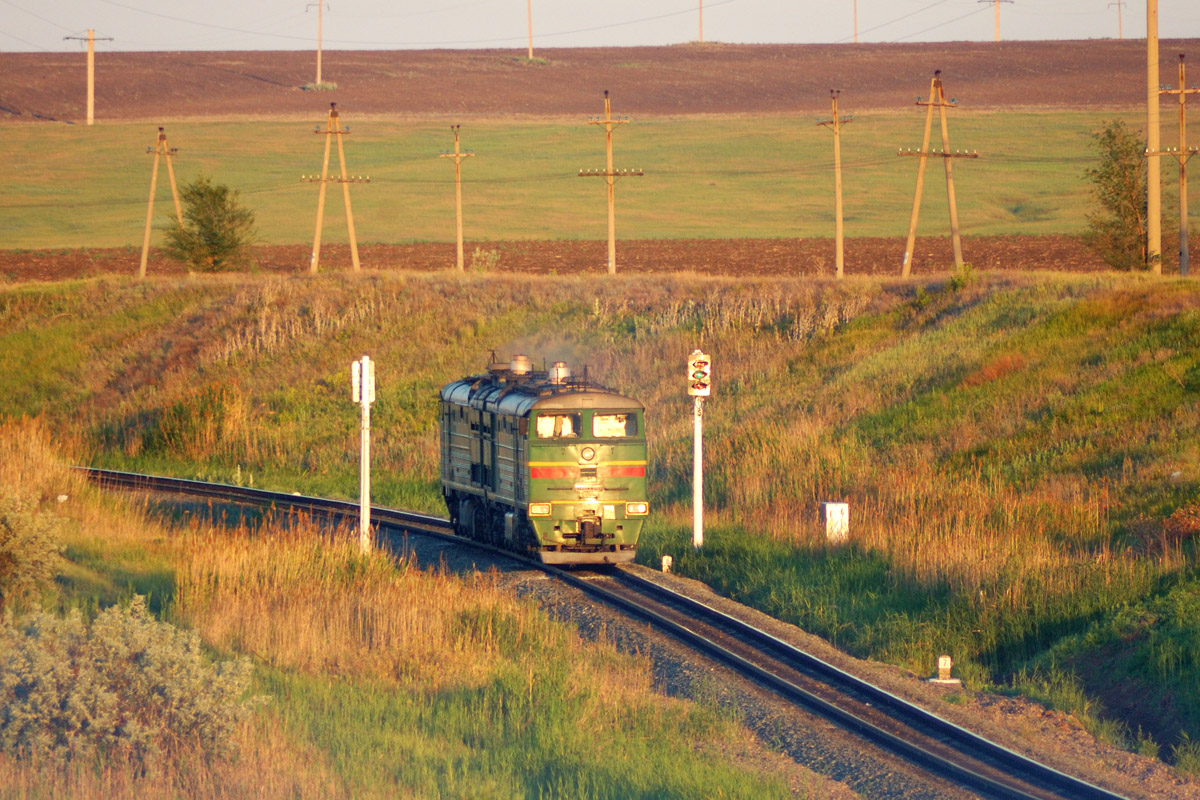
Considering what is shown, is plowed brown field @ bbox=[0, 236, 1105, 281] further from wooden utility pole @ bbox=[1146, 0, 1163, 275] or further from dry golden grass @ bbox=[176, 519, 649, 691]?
dry golden grass @ bbox=[176, 519, 649, 691]

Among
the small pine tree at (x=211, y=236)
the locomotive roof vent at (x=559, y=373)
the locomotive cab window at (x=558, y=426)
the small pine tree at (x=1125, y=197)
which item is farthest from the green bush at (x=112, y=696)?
the small pine tree at (x=211, y=236)

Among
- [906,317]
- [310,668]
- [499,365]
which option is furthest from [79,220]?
[310,668]

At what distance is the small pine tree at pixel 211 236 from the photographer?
63.3 metres

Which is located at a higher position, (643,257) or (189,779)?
(643,257)

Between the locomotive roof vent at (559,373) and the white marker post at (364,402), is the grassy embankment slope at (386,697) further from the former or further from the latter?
the locomotive roof vent at (559,373)

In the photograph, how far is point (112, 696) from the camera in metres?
9.84

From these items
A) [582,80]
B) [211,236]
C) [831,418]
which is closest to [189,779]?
[831,418]

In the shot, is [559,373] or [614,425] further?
[559,373]

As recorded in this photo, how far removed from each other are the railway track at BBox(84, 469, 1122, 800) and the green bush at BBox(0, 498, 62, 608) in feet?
22.8

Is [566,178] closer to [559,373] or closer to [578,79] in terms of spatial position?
[578,79]

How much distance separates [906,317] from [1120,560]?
70.9ft

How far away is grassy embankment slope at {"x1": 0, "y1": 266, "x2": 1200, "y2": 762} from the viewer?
1513 centimetres

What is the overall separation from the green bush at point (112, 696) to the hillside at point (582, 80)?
116m

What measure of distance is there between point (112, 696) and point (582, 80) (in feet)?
445
